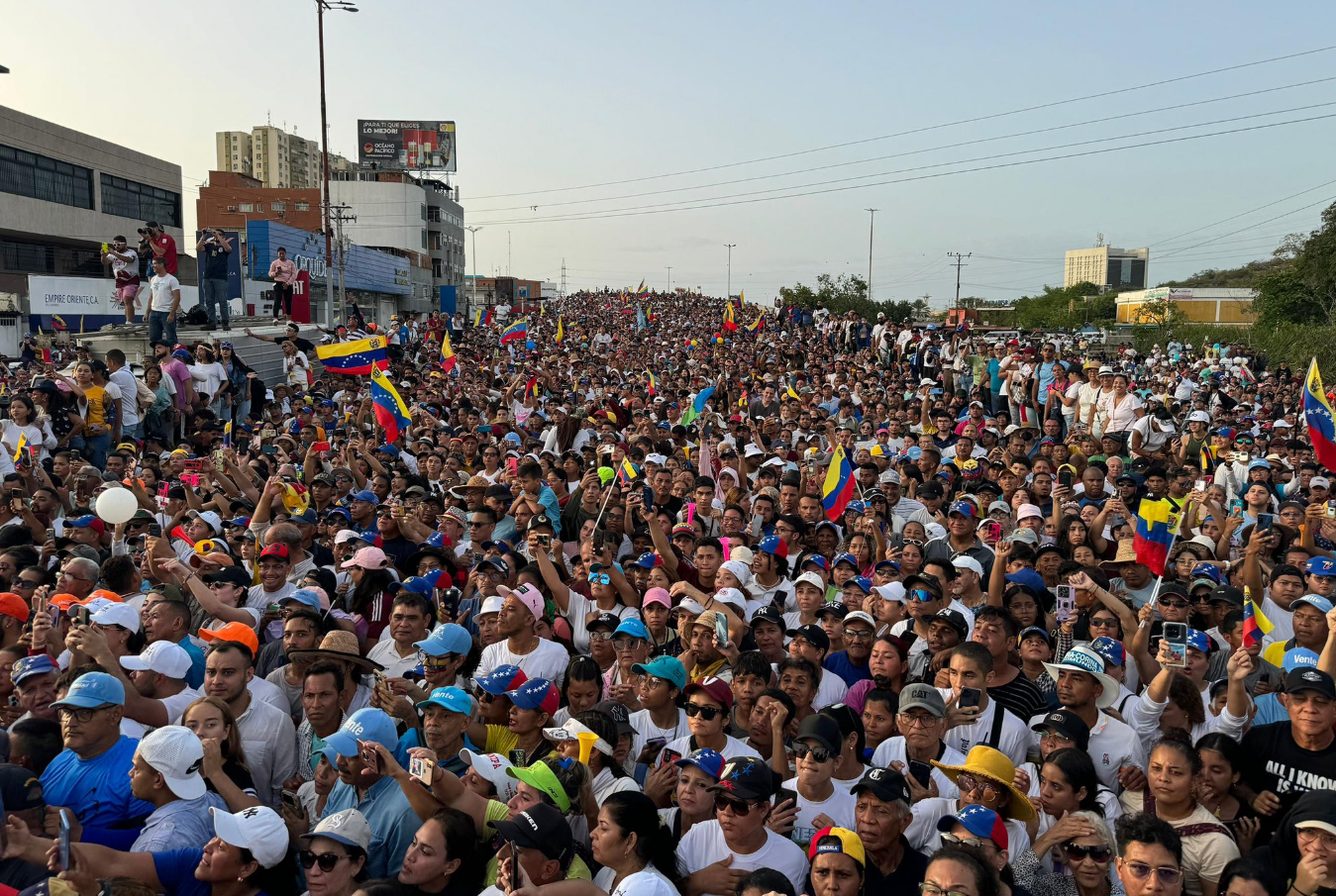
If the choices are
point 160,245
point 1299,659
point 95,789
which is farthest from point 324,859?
point 160,245

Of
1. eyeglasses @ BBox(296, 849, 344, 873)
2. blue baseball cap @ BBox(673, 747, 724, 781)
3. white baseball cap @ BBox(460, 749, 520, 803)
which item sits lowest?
eyeglasses @ BBox(296, 849, 344, 873)

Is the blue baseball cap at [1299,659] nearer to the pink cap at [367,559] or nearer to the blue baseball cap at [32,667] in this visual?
the pink cap at [367,559]

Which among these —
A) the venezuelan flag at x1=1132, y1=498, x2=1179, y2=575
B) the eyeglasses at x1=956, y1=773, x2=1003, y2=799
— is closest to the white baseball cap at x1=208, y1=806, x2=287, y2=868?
the eyeglasses at x1=956, y1=773, x2=1003, y2=799

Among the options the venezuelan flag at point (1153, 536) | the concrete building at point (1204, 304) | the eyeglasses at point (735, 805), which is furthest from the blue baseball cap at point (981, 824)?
the concrete building at point (1204, 304)

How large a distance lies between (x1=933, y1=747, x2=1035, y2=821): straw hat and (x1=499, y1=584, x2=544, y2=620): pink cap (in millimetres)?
2560

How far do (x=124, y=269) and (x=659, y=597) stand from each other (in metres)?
12.8

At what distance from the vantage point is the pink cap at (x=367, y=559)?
20.6ft

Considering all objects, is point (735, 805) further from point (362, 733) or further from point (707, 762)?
point (362, 733)

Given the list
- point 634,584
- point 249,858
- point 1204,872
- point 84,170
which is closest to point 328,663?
point 249,858

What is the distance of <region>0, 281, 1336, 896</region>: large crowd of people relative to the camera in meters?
3.56

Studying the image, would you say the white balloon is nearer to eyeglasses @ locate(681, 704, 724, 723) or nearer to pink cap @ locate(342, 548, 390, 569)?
pink cap @ locate(342, 548, 390, 569)

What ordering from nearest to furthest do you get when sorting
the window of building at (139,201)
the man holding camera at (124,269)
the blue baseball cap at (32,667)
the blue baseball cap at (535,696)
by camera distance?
1. the blue baseball cap at (535,696)
2. the blue baseball cap at (32,667)
3. the man holding camera at (124,269)
4. the window of building at (139,201)

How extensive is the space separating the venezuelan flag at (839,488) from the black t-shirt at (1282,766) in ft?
16.0

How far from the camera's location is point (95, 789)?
3.87 metres
